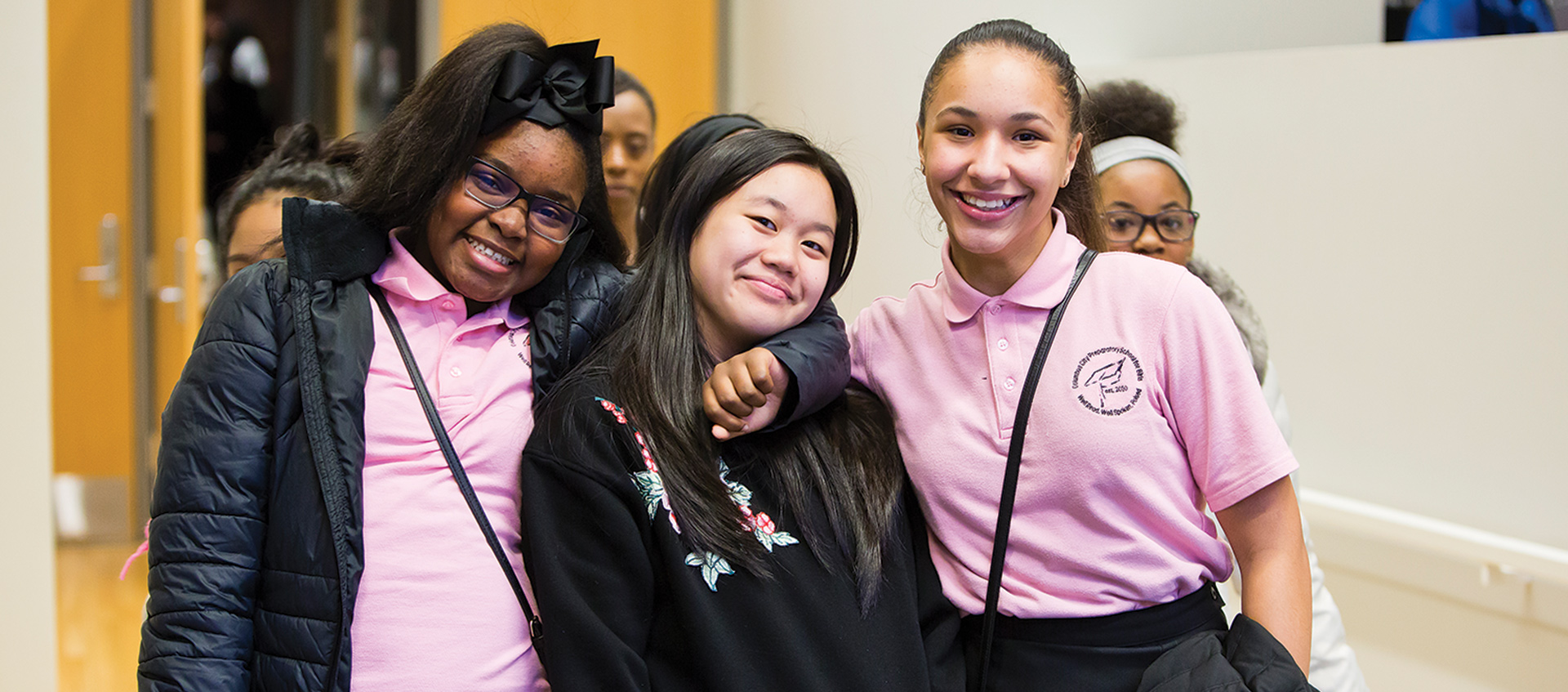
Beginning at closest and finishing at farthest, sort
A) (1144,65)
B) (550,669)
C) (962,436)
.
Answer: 1. (550,669)
2. (962,436)
3. (1144,65)

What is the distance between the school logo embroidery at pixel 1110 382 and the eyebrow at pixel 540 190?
75 cm

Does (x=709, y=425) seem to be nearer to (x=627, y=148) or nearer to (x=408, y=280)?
(x=408, y=280)

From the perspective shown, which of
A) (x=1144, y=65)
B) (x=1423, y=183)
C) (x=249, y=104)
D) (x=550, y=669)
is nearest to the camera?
(x=550, y=669)

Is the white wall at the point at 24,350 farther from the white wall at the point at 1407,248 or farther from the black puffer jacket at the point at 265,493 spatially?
the white wall at the point at 1407,248

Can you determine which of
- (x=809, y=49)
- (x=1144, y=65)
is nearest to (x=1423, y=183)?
(x=1144, y=65)

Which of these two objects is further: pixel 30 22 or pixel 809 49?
pixel 809 49

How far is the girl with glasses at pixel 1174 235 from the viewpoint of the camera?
2049 millimetres

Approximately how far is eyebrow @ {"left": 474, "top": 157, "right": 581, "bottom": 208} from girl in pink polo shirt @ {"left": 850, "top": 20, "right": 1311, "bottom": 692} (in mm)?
516

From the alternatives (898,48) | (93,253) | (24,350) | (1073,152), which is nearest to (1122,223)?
(1073,152)

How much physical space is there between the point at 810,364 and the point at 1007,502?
0.31m

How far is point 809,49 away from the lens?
12.9 feet

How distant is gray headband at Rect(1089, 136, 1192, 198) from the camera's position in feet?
7.23

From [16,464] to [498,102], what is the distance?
172cm

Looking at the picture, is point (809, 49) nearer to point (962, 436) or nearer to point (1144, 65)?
point (1144, 65)
